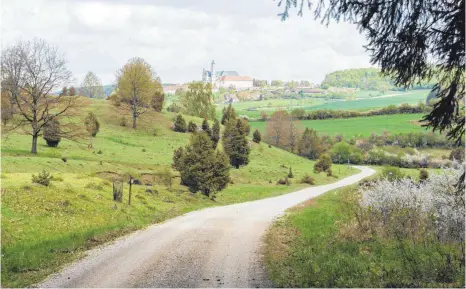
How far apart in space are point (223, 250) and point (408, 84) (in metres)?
7.68

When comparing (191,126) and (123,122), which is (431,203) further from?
(191,126)

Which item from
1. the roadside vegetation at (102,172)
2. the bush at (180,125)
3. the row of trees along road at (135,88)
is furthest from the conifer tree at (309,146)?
the row of trees along road at (135,88)

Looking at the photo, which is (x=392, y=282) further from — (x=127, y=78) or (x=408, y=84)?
(x=127, y=78)

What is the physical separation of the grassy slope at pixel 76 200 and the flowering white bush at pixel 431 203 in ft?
33.2

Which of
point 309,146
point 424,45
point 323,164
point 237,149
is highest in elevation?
point 424,45

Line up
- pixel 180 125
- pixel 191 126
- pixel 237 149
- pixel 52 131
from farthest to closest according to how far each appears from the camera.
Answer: pixel 191 126
pixel 180 125
pixel 237 149
pixel 52 131

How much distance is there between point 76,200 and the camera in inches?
818

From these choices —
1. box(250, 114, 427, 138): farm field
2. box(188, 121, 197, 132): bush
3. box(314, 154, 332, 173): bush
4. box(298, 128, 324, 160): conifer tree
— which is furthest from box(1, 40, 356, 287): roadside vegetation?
box(250, 114, 427, 138): farm field

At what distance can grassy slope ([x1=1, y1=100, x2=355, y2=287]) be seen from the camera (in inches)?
526

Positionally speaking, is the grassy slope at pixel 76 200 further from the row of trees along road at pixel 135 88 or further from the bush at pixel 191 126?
the bush at pixel 191 126

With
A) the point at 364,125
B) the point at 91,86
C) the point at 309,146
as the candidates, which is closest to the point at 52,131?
the point at 309,146

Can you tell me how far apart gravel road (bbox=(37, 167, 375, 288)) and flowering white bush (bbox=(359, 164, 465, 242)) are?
455 cm

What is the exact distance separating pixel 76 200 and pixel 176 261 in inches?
411

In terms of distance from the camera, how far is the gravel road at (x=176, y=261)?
1027 centimetres
